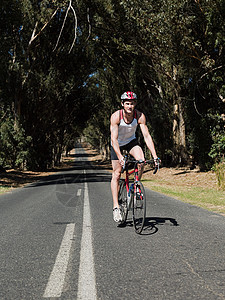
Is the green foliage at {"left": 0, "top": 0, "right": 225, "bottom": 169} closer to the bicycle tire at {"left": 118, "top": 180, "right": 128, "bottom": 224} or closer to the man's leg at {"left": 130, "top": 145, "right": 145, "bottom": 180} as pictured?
the man's leg at {"left": 130, "top": 145, "right": 145, "bottom": 180}

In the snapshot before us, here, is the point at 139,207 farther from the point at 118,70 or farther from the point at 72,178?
the point at 118,70

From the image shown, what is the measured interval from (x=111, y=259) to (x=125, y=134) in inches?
86.5

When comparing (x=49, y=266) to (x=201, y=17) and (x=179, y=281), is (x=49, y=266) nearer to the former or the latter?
(x=179, y=281)

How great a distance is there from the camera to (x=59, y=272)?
10.6 ft

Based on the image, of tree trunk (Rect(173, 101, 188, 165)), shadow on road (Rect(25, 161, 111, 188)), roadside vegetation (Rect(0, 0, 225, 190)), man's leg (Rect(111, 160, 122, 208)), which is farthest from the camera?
tree trunk (Rect(173, 101, 188, 165))

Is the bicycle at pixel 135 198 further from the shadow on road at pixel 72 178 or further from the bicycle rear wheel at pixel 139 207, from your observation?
the shadow on road at pixel 72 178

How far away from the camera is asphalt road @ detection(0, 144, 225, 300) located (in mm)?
2781

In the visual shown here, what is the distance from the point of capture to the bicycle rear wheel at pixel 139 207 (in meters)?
4.83

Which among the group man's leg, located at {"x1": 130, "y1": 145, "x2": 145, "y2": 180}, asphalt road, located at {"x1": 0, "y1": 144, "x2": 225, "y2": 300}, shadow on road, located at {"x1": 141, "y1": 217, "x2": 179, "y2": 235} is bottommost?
shadow on road, located at {"x1": 141, "y1": 217, "x2": 179, "y2": 235}

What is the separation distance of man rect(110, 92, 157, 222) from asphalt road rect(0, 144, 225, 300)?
97 cm

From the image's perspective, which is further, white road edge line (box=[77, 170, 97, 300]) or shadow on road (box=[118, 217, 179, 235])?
shadow on road (box=[118, 217, 179, 235])

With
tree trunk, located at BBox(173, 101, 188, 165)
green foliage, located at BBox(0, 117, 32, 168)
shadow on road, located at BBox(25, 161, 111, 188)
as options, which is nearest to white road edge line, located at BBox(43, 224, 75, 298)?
shadow on road, located at BBox(25, 161, 111, 188)

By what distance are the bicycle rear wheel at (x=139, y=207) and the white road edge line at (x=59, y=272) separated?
1.12 meters

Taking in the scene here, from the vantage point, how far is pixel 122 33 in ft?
61.5
